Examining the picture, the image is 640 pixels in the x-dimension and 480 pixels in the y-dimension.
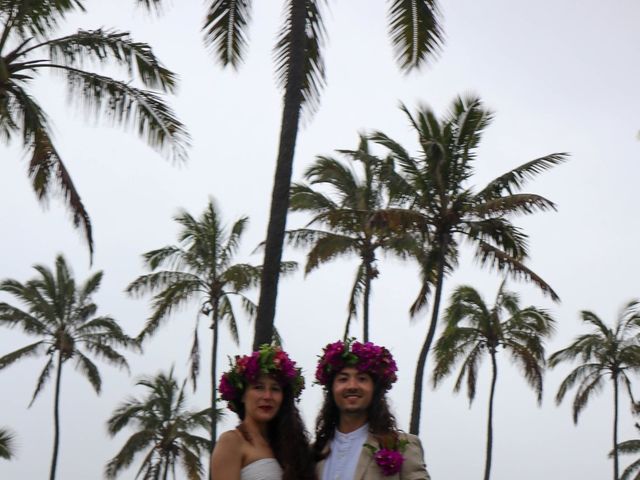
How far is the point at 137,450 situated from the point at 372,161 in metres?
16.7

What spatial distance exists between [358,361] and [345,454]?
600 mm

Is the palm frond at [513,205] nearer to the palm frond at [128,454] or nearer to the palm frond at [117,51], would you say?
the palm frond at [117,51]

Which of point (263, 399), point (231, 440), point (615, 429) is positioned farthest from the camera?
point (615, 429)

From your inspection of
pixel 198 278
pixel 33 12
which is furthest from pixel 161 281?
pixel 33 12

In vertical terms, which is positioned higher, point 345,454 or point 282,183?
point 282,183

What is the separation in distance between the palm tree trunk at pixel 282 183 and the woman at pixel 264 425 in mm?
3271

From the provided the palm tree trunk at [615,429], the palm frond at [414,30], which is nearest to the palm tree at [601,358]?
the palm tree trunk at [615,429]

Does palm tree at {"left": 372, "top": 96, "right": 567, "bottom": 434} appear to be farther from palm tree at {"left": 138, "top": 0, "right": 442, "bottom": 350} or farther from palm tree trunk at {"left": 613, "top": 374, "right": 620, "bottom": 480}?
palm tree trunk at {"left": 613, "top": 374, "right": 620, "bottom": 480}

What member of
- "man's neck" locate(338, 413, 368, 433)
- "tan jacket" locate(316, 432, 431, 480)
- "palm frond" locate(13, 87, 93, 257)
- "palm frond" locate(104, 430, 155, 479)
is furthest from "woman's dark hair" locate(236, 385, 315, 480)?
"palm frond" locate(104, 430, 155, 479)

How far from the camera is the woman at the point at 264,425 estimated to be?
18.7 feet

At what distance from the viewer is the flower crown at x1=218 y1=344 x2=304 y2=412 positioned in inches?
239

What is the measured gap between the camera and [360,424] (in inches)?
232

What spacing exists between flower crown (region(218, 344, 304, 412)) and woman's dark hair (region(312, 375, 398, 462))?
26 cm

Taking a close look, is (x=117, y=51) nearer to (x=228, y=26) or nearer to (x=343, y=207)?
(x=228, y=26)
